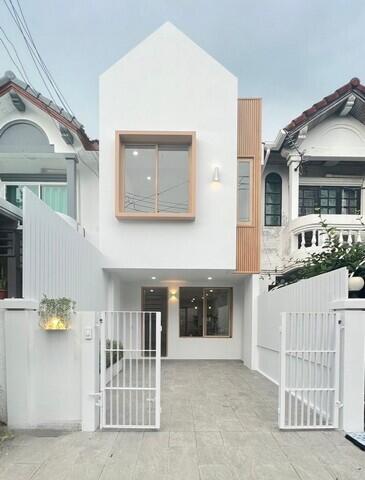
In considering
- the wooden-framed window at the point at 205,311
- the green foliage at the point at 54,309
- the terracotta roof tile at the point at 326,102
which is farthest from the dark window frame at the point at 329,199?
the green foliage at the point at 54,309

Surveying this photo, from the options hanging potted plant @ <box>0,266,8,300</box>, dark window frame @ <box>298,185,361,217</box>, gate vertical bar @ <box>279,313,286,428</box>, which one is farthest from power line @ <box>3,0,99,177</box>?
gate vertical bar @ <box>279,313,286,428</box>

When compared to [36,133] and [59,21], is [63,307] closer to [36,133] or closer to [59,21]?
[36,133]

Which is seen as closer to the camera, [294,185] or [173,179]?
[173,179]

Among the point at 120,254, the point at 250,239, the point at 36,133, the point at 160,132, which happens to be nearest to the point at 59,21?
the point at 36,133

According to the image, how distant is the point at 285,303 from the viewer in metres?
6.23

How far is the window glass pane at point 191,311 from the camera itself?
9.77m

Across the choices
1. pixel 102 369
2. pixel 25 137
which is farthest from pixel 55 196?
pixel 102 369

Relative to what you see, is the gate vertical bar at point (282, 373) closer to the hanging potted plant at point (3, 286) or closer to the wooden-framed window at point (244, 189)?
the wooden-framed window at point (244, 189)

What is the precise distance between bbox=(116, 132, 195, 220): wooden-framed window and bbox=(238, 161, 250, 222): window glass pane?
1426 mm

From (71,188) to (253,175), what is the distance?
4.68 m

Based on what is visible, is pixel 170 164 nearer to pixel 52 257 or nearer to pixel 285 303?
pixel 52 257

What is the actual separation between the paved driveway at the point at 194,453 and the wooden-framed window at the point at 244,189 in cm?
449

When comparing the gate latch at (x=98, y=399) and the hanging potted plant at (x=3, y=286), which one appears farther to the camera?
the hanging potted plant at (x=3, y=286)

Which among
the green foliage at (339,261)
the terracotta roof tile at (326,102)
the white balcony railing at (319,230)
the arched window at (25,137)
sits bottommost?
the green foliage at (339,261)
